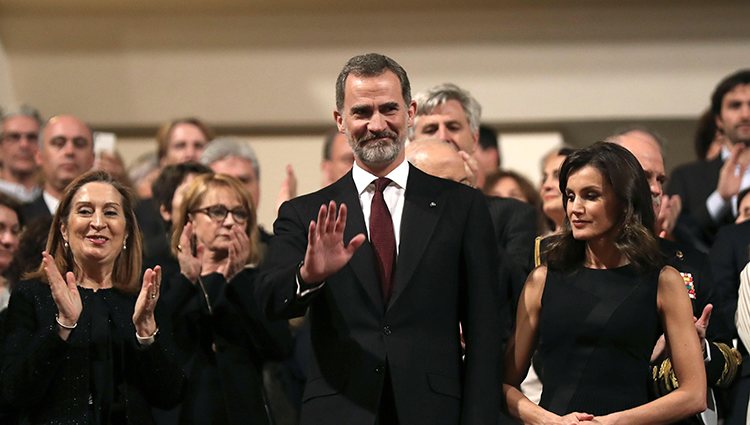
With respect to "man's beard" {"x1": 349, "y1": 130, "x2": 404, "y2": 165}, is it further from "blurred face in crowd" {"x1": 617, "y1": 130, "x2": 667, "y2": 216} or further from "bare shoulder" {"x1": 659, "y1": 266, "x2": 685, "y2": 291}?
"blurred face in crowd" {"x1": 617, "y1": 130, "x2": 667, "y2": 216}

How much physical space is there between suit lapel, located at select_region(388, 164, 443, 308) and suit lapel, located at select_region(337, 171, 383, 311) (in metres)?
0.06

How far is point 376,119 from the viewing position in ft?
12.6

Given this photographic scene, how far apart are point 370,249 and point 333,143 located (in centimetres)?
315

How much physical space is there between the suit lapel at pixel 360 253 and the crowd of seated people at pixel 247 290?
3cm

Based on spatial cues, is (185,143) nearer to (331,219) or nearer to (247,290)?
(247,290)

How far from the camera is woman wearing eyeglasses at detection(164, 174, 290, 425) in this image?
4879mm

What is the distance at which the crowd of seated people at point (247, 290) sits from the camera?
12.9ft

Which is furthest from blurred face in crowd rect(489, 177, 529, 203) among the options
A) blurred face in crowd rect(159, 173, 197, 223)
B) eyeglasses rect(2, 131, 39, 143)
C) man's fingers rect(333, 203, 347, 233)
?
man's fingers rect(333, 203, 347, 233)

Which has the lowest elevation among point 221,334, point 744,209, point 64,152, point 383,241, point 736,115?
point 221,334

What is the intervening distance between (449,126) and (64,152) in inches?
79.5

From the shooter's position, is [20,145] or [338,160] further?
[20,145]

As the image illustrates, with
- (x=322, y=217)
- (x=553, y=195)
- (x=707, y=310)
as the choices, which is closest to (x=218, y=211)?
(x=553, y=195)

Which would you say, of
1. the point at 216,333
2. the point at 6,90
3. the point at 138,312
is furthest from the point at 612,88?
the point at 138,312

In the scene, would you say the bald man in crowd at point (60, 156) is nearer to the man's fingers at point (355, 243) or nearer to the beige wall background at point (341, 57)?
the beige wall background at point (341, 57)
